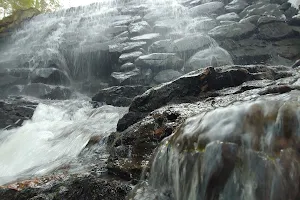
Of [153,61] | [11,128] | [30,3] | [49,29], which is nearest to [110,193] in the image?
[11,128]

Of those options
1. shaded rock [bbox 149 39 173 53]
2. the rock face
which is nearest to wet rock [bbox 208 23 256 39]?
shaded rock [bbox 149 39 173 53]

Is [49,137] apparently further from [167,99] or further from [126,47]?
[126,47]

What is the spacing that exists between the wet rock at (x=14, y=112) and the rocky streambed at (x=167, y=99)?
1.2 inches

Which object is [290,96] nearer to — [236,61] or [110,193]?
[110,193]

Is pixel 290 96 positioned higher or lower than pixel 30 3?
lower

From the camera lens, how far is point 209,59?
10.0m

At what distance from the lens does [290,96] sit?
106 inches

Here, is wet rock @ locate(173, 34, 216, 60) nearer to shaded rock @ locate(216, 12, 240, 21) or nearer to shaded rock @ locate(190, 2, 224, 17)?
shaded rock @ locate(216, 12, 240, 21)

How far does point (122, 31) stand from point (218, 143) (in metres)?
12.5

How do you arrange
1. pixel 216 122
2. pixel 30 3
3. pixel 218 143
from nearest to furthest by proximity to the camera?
pixel 218 143 → pixel 216 122 → pixel 30 3

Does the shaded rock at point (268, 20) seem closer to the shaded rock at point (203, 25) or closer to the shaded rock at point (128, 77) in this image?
the shaded rock at point (203, 25)

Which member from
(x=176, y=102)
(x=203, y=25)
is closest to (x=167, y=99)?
(x=176, y=102)

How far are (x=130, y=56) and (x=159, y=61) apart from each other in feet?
5.01

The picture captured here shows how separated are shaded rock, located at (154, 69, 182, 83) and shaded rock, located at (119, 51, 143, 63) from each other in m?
1.60
